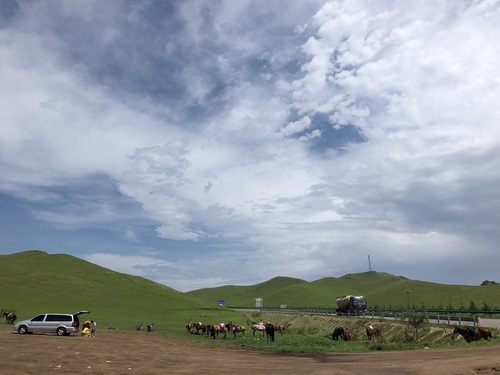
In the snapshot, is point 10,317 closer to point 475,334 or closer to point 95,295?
point 95,295

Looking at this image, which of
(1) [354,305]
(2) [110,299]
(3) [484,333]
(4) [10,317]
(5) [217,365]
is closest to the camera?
(5) [217,365]

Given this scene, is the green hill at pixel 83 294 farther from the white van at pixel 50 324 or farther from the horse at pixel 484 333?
the horse at pixel 484 333

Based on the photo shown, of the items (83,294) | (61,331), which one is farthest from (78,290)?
(61,331)

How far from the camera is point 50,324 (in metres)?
45.8

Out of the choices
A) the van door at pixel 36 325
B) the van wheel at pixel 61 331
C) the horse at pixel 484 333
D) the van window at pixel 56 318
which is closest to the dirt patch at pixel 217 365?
the horse at pixel 484 333

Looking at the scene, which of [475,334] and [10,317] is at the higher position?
[10,317]

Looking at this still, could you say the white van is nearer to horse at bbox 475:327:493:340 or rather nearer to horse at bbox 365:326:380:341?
horse at bbox 365:326:380:341

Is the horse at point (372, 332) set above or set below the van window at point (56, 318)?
below

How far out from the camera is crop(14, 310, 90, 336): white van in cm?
4465

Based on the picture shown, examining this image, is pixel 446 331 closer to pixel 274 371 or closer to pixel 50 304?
pixel 274 371

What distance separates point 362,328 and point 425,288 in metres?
141

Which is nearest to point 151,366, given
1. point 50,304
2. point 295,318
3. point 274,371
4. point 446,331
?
point 274,371

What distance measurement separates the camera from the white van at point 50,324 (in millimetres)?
44650

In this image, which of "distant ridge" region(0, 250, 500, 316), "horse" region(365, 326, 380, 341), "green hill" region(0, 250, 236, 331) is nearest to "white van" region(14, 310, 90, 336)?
"horse" region(365, 326, 380, 341)
